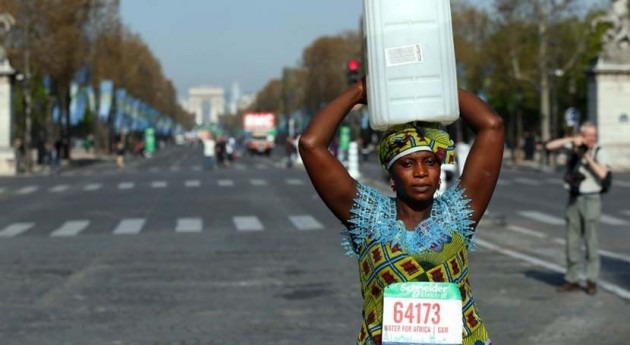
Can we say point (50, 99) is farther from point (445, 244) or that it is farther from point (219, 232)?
point (445, 244)

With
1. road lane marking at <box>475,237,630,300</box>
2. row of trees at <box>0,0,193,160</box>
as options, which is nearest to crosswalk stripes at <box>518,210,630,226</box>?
road lane marking at <box>475,237,630,300</box>

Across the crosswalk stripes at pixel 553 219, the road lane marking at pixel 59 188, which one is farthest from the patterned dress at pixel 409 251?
the road lane marking at pixel 59 188

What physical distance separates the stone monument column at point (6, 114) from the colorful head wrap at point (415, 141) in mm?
58423

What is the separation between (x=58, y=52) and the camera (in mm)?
70375

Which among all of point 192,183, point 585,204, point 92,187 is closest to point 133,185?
point 92,187

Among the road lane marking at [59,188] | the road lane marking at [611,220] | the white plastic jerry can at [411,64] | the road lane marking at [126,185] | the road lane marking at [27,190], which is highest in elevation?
the white plastic jerry can at [411,64]

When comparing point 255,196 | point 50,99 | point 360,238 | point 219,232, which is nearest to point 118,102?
point 50,99

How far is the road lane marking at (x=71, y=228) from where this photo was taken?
26.6m

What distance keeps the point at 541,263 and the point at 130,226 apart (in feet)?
38.2

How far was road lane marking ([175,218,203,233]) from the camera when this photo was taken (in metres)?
26.8

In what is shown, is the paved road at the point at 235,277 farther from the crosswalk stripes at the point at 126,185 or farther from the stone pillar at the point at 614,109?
the stone pillar at the point at 614,109

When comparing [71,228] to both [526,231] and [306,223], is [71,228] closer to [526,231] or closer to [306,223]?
[306,223]

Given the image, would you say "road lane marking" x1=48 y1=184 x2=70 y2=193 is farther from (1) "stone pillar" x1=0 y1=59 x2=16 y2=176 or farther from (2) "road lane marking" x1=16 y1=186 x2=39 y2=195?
(1) "stone pillar" x1=0 y1=59 x2=16 y2=176

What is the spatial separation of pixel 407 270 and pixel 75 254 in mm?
16897
